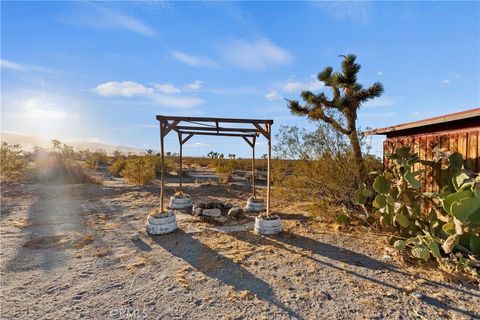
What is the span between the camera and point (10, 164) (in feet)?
46.1

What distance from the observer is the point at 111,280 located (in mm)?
3717

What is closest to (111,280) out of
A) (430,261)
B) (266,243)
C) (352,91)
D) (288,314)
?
(288,314)

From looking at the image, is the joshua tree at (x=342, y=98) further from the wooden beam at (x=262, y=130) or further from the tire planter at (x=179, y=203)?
the tire planter at (x=179, y=203)

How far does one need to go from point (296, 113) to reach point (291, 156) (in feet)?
5.83

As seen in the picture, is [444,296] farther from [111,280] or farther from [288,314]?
[111,280]

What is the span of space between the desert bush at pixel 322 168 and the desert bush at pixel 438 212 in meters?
1.36

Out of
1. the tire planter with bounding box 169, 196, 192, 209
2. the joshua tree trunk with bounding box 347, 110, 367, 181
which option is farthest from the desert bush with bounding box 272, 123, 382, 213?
the tire planter with bounding box 169, 196, 192, 209

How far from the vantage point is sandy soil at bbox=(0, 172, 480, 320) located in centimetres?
302

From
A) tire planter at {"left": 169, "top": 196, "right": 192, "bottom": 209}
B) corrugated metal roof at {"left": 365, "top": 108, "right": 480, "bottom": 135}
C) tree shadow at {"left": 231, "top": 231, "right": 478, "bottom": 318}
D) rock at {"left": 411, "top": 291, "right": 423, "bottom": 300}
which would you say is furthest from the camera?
tire planter at {"left": 169, "top": 196, "right": 192, "bottom": 209}

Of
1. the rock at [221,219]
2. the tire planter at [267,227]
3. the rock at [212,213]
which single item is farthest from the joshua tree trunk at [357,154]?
the rock at [212,213]

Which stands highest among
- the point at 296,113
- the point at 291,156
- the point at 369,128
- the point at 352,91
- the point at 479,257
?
the point at 352,91

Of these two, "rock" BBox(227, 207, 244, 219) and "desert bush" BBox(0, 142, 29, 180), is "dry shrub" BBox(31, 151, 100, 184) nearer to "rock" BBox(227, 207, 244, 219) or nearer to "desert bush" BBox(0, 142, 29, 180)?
"desert bush" BBox(0, 142, 29, 180)

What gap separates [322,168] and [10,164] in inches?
624

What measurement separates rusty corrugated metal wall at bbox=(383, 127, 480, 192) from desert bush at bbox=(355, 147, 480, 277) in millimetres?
193
